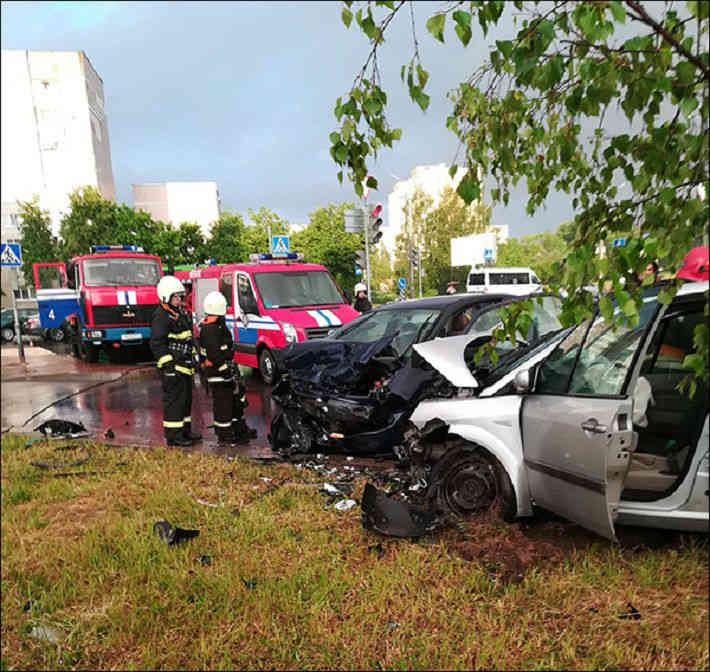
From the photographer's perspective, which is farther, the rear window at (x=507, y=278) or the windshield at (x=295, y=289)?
the rear window at (x=507, y=278)

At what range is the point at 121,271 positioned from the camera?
1291 centimetres

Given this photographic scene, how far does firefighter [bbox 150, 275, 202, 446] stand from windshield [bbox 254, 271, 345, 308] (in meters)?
2.87

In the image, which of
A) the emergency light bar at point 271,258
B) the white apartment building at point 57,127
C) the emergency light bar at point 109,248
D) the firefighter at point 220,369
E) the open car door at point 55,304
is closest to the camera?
the white apartment building at point 57,127

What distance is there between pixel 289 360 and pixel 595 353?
322 centimetres

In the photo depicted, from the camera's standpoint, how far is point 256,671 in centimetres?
239

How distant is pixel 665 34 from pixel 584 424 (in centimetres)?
174

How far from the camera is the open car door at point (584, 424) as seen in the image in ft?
8.51

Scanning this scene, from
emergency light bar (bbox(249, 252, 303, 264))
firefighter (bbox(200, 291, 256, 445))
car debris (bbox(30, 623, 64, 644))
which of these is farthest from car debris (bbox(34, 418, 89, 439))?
emergency light bar (bbox(249, 252, 303, 264))

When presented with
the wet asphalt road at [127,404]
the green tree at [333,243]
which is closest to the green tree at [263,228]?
A: the green tree at [333,243]

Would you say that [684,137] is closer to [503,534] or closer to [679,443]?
[679,443]

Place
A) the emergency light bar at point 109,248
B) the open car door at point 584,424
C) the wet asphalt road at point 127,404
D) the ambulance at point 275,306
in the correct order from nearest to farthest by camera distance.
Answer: the open car door at point 584,424 → the wet asphalt road at point 127,404 → the ambulance at point 275,306 → the emergency light bar at point 109,248

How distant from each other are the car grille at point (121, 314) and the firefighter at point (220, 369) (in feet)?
23.3

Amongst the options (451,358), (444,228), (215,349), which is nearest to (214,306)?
(215,349)

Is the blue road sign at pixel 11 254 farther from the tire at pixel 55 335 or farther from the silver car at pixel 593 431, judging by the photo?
the silver car at pixel 593 431
